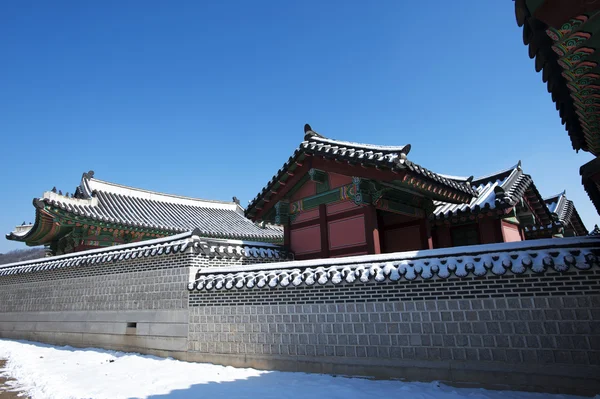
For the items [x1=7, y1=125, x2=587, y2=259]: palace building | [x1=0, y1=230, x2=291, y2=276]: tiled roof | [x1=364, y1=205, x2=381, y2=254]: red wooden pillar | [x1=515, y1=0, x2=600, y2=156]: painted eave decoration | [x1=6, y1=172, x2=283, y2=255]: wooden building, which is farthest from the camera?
[x1=6, y1=172, x2=283, y2=255]: wooden building

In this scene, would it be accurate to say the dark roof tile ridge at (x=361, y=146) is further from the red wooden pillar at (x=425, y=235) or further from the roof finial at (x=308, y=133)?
the red wooden pillar at (x=425, y=235)

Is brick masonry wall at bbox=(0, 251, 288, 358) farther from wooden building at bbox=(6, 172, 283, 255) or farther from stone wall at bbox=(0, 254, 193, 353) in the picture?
wooden building at bbox=(6, 172, 283, 255)

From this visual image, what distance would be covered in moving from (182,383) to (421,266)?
469 centimetres

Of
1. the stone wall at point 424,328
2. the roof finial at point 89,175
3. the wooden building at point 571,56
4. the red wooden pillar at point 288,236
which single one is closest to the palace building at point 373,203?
the red wooden pillar at point 288,236

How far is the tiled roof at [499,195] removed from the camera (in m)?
10.2

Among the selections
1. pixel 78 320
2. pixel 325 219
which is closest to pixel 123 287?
pixel 78 320

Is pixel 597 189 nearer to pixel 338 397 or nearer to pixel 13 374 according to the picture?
pixel 338 397

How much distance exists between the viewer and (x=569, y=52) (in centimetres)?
365

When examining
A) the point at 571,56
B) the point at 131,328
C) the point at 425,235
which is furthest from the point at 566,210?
the point at 131,328

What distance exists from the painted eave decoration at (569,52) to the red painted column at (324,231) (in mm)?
5922

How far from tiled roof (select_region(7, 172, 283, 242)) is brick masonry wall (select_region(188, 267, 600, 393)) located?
5.54m

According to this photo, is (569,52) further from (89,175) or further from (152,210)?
(89,175)

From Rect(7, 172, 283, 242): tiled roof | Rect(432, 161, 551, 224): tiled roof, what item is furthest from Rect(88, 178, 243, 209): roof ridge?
Rect(432, 161, 551, 224): tiled roof

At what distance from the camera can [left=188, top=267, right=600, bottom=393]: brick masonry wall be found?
530cm
